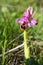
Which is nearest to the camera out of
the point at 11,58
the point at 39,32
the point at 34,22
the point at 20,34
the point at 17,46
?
the point at 34,22

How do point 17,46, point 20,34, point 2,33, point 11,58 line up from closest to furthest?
point 11,58
point 17,46
point 2,33
point 20,34

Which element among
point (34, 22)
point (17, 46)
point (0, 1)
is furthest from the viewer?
point (0, 1)

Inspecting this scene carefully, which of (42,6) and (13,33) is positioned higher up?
(42,6)

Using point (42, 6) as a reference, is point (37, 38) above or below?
below

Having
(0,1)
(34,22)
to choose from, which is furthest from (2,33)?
(0,1)

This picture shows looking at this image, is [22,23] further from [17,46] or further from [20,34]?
[20,34]

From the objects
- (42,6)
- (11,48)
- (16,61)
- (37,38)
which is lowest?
(16,61)

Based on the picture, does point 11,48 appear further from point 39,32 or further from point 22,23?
point 39,32

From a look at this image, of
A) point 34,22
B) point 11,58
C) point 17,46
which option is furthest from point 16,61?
point 34,22

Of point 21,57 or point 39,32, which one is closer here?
point 21,57
